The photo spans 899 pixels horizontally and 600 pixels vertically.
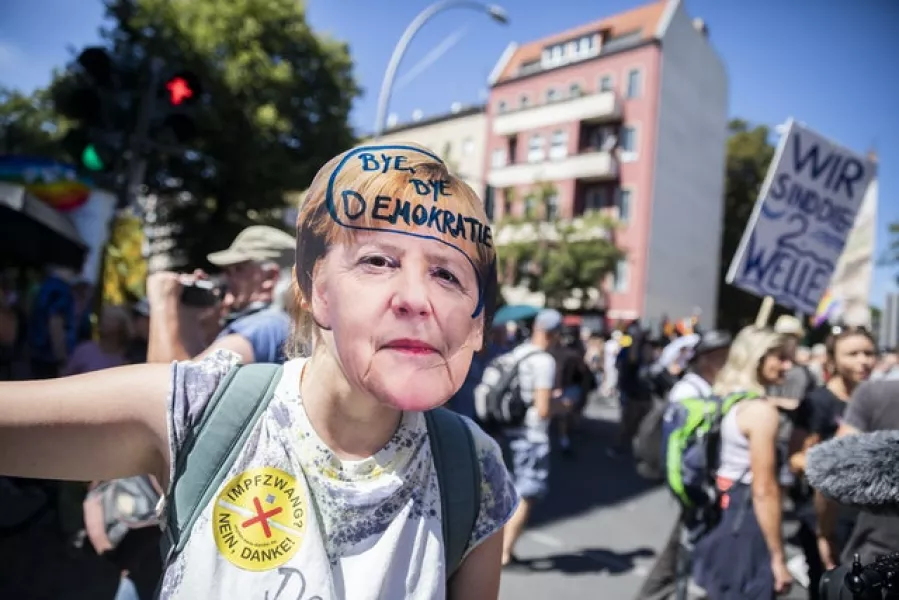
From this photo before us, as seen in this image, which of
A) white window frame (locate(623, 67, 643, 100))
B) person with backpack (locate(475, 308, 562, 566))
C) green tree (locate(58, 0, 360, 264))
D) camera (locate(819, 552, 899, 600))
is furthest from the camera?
white window frame (locate(623, 67, 643, 100))

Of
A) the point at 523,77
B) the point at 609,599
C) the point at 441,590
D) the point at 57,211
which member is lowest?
the point at 609,599

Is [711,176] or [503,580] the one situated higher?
[711,176]

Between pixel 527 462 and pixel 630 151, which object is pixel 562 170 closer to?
pixel 630 151

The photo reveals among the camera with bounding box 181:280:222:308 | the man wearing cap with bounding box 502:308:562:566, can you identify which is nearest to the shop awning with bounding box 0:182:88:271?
the man wearing cap with bounding box 502:308:562:566

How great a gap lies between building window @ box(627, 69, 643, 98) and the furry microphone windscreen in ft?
83.7

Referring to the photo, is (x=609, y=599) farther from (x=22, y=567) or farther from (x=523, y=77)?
(x=523, y=77)

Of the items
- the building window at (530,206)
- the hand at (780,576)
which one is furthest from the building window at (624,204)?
the hand at (780,576)

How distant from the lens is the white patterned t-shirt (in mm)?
963

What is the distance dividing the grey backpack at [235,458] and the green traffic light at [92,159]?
3.59 metres

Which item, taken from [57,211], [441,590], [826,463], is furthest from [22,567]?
[57,211]

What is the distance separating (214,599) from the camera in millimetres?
941

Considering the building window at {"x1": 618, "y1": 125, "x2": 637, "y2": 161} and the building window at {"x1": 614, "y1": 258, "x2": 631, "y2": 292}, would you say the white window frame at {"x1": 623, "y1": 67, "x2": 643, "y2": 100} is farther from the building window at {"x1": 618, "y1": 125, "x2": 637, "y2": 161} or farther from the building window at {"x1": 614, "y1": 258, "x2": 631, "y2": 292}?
the building window at {"x1": 614, "y1": 258, "x2": 631, "y2": 292}

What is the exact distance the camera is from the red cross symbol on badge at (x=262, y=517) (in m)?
0.99

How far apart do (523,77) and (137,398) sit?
29061mm
